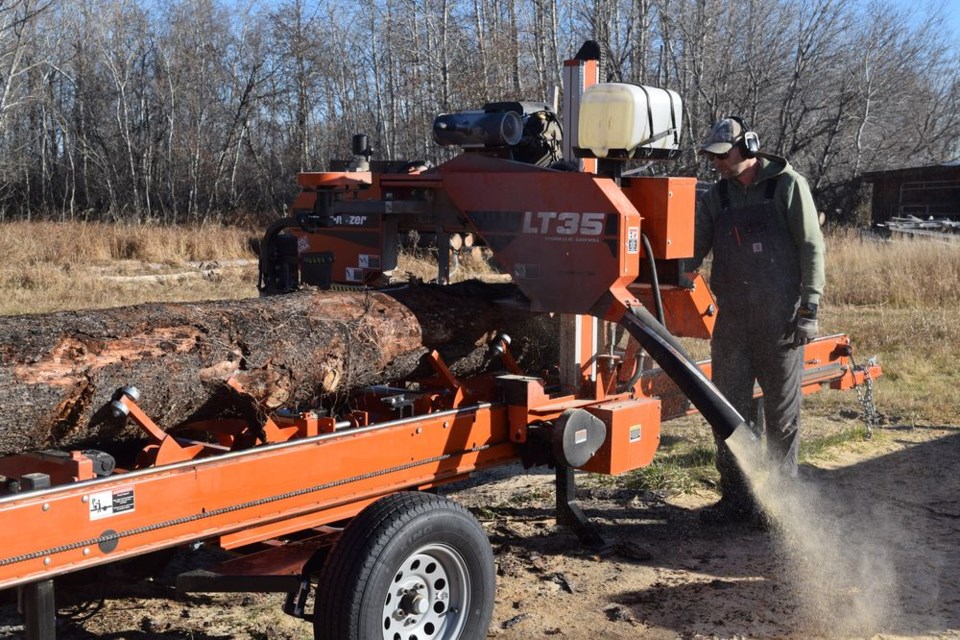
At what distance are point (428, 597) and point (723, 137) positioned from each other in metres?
2.95

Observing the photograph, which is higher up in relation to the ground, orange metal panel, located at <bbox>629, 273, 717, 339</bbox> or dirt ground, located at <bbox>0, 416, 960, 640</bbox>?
orange metal panel, located at <bbox>629, 273, 717, 339</bbox>

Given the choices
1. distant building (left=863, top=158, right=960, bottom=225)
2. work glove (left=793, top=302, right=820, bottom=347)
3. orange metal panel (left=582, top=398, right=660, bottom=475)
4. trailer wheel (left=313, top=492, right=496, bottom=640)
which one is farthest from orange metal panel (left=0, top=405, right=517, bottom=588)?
distant building (left=863, top=158, right=960, bottom=225)

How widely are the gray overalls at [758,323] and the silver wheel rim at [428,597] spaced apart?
2140 millimetres

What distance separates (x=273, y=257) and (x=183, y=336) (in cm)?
153

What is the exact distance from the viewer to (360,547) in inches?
131

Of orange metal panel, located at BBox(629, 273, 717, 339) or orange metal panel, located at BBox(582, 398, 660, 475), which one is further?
orange metal panel, located at BBox(629, 273, 717, 339)

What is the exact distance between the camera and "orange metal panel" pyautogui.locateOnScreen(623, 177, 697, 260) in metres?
4.66

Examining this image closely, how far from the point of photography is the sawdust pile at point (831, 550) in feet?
13.8

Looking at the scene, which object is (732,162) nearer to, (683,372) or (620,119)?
(620,119)

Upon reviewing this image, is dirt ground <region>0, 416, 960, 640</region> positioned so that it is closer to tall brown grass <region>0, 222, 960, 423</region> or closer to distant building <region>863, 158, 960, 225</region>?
tall brown grass <region>0, 222, 960, 423</region>

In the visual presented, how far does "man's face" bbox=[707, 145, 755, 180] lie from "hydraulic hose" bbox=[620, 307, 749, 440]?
1.34m

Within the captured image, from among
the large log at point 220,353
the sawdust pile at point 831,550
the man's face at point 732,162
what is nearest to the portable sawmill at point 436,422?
the large log at point 220,353

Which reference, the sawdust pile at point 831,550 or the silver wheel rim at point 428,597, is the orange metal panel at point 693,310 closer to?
the sawdust pile at point 831,550

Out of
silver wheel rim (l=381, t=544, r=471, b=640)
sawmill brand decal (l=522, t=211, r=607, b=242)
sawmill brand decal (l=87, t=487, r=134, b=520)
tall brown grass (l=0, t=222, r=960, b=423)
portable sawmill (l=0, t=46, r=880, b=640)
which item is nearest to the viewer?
sawmill brand decal (l=87, t=487, r=134, b=520)
